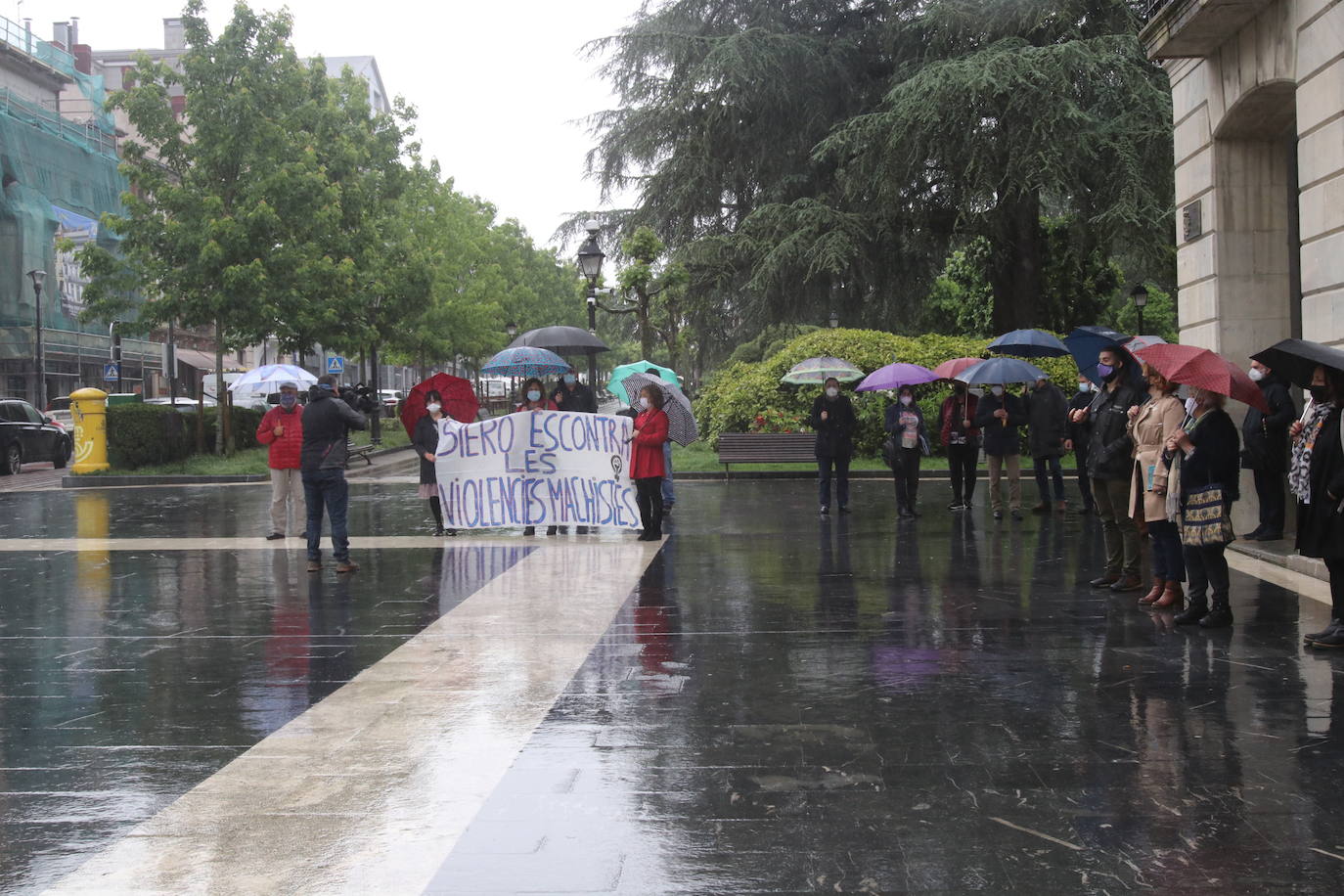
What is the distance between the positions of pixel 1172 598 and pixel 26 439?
2804cm

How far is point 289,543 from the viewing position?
14.1 metres


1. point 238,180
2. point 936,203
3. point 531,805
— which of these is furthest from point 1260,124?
point 238,180

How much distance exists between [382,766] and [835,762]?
1.94 meters

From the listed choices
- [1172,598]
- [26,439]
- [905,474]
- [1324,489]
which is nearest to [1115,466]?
[1172,598]

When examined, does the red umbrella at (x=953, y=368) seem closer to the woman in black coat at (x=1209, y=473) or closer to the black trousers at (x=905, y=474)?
the black trousers at (x=905, y=474)

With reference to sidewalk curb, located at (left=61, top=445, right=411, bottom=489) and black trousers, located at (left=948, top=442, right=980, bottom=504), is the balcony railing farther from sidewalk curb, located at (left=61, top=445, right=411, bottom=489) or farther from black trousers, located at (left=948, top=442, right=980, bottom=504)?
black trousers, located at (left=948, top=442, right=980, bottom=504)

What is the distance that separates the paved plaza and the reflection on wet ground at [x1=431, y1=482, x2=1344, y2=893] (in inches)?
0.8

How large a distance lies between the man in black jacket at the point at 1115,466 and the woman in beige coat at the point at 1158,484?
0.31 meters

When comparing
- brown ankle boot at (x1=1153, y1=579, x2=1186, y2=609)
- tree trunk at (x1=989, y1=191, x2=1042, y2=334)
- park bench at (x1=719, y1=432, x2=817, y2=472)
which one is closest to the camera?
brown ankle boot at (x1=1153, y1=579, x2=1186, y2=609)

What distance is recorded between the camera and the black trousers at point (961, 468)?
16938mm

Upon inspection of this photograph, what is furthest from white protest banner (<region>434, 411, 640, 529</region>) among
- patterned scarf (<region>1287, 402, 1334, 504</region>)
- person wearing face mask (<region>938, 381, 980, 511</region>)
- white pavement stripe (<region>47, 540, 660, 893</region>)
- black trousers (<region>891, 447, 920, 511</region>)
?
patterned scarf (<region>1287, 402, 1334, 504</region>)

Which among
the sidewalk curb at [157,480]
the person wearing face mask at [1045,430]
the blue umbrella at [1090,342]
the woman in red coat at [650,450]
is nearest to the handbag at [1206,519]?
the blue umbrella at [1090,342]

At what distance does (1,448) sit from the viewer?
94.3ft

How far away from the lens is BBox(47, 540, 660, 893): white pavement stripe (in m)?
4.34
